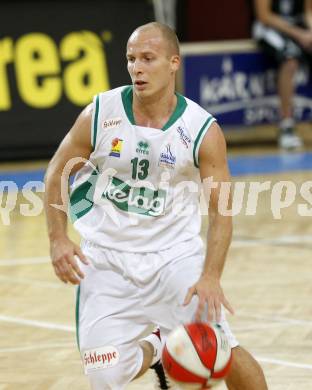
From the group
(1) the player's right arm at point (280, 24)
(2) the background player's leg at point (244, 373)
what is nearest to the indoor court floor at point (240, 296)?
(2) the background player's leg at point (244, 373)

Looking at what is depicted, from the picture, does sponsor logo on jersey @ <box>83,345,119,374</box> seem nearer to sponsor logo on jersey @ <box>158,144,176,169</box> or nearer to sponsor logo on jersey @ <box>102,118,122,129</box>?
sponsor logo on jersey @ <box>158,144,176,169</box>

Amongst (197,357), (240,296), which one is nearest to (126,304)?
(197,357)

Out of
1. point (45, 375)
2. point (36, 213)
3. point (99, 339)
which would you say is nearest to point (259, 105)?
point (36, 213)

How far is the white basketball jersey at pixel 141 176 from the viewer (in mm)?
5551

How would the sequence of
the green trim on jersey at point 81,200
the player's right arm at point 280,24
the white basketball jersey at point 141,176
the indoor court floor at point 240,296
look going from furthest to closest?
the player's right arm at point 280,24 → the indoor court floor at point 240,296 → the green trim on jersey at point 81,200 → the white basketball jersey at point 141,176

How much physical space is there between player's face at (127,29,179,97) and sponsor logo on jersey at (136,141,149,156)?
0.75 ft

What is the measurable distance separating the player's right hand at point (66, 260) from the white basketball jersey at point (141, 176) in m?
0.29

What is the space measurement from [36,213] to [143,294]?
635 cm

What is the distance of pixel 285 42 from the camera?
Answer: 15000mm

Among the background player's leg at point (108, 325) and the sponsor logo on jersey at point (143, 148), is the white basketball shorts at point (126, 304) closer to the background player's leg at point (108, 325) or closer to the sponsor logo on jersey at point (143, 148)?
the background player's leg at point (108, 325)

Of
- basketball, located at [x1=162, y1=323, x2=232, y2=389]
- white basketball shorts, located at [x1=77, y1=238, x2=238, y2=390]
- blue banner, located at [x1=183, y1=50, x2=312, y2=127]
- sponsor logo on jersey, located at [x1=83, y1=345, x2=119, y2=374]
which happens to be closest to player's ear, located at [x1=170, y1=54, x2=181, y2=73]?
white basketball shorts, located at [x1=77, y1=238, x2=238, y2=390]

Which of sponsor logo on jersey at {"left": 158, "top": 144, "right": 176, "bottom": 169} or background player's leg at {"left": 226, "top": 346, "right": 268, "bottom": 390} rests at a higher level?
sponsor logo on jersey at {"left": 158, "top": 144, "right": 176, "bottom": 169}

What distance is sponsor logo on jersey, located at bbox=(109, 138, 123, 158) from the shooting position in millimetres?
5570

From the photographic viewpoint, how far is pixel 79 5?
14.1 metres
